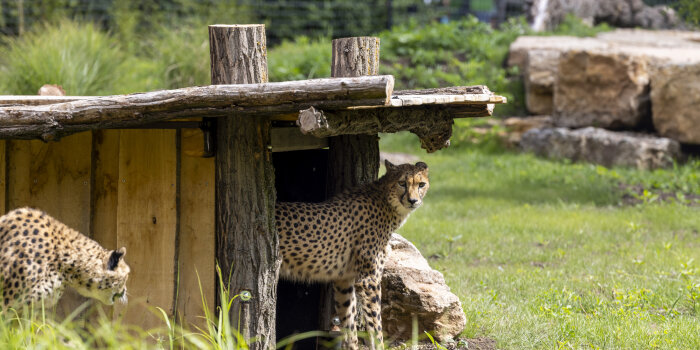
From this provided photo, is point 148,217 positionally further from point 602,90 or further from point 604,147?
point 602,90

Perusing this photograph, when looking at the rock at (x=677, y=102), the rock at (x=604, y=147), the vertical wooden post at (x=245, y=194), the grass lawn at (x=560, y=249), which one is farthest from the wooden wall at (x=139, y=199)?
the rock at (x=677, y=102)

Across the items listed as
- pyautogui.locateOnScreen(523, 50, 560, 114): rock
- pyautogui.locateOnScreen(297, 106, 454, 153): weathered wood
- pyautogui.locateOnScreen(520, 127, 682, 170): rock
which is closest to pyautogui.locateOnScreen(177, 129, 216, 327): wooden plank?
pyautogui.locateOnScreen(297, 106, 454, 153): weathered wood

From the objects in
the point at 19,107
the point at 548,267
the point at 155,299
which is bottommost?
the point at 548,267

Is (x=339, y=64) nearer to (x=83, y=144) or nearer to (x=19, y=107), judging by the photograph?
(x=83, y=144)

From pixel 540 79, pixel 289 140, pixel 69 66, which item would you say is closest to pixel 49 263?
pixel 289 140

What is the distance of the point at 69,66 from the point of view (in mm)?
9789

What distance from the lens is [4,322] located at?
341 cm

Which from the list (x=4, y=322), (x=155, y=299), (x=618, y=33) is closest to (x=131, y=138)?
(x=155, y=299)

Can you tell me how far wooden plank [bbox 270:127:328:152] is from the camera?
489cm

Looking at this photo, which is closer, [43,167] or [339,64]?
[43,167]

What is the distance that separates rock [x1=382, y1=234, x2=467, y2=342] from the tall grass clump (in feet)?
19.0

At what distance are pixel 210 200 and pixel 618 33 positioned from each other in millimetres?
12908

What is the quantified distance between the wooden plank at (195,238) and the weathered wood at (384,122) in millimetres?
815

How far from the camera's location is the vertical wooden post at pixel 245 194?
4297mm
